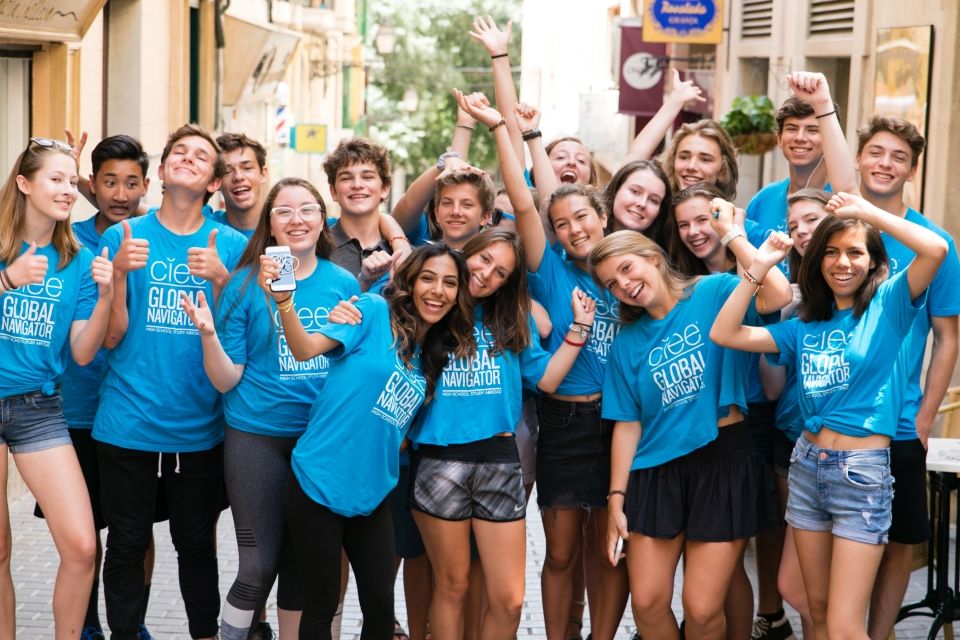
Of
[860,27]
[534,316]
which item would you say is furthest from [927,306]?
[860,27]

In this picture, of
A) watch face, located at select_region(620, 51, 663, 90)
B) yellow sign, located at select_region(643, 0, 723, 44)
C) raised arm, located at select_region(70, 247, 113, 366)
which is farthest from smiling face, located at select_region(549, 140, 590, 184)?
watch face, located at select_region(620, 51, 663, 90)

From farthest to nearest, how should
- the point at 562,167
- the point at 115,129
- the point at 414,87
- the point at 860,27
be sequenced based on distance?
the point at 414,87, the point at 115,129, the point at 860,27, the point at 562,167

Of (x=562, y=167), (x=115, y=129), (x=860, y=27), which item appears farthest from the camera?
(x=115, y=129)

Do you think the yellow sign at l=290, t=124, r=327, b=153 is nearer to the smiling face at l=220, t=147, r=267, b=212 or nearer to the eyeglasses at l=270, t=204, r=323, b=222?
the smiling face at l=220, t=147, r=267, b=212

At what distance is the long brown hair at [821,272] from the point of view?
15.5 feet

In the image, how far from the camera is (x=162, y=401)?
16.6 ft

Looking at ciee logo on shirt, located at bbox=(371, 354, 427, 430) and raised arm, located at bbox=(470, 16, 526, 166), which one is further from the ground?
raised arm, located at bbox=(470, 16, 526, 166)

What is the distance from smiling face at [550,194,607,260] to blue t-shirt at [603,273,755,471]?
0.44 m

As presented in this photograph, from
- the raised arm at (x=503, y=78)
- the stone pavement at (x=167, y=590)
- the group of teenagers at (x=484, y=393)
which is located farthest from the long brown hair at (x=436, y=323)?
the stone pavement at (x=167, y=590)

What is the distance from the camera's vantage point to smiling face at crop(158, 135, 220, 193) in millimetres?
5117

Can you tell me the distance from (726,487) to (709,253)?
96 cm

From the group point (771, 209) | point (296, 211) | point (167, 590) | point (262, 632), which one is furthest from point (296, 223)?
point (167, 590)

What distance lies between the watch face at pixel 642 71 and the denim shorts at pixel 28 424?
46.3 feet

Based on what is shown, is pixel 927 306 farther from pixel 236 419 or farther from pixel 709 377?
pixel 236 419
